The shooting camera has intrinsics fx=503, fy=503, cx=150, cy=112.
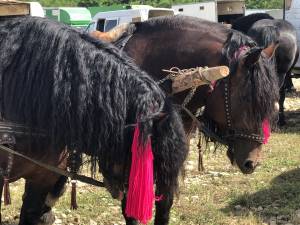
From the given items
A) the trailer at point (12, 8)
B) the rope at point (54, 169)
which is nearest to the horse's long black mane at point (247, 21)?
the trailer at point (12, 8)

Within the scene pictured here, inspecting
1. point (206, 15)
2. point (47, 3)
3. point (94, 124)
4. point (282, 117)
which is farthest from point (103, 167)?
point (47, 3)

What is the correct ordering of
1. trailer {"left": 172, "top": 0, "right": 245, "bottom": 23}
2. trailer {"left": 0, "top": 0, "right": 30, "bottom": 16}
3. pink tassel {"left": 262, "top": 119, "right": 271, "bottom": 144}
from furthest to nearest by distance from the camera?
trailer {"left": 172, "top": 0, "right": 245, "bottom": 23} → trailer {"left": 0, "top": 0, "right": 30, "bottom": 16} → pink tassel {"left": 262, "top": 119, "right": 271, "bottom": 144}

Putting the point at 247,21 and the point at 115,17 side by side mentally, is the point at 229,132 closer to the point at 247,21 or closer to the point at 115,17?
the point at 247,21

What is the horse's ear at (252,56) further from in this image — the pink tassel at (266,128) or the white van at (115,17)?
the white van at (115,17)

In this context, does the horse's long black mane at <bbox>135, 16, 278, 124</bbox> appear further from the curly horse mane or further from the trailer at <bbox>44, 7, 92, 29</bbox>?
the trailer at <bbox>44, 7, 92, 29</bbox>

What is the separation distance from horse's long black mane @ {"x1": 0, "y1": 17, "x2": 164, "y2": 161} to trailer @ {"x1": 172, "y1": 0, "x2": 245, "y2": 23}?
1514 centimetres

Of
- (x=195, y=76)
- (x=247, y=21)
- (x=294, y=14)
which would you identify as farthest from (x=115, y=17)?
(x=195, y=76)

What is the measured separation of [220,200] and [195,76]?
2509 mm

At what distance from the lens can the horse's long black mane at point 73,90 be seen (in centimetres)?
219

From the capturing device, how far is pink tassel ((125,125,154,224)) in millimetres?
2117

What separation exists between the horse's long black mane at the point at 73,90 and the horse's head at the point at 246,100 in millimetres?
801

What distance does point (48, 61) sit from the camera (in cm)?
228

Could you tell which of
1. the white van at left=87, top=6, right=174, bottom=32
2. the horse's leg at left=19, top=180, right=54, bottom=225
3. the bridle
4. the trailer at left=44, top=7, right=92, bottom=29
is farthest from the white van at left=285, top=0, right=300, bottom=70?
the trailer at left=44, top=7, right=92, bottom=29

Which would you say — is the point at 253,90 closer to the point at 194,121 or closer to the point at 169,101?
the point at 194,121
